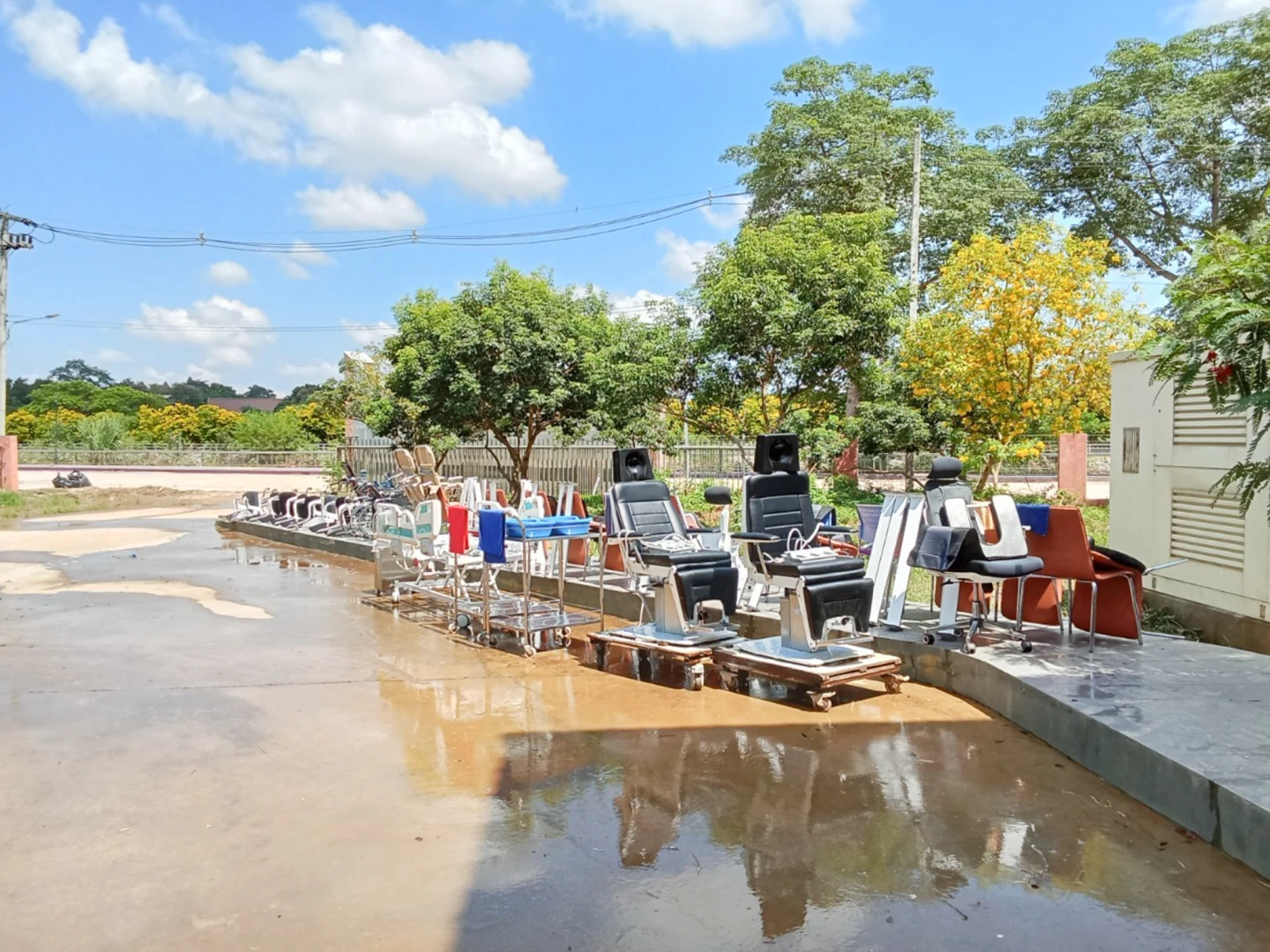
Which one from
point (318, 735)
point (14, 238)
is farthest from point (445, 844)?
point (14, 238)

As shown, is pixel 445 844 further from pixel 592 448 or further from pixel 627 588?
pixel 592 448

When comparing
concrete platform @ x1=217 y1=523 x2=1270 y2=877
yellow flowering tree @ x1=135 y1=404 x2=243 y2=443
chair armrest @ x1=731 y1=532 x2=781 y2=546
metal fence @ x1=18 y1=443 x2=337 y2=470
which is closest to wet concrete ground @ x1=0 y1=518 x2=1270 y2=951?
concrete platform @ x1=217 y1=523 x2=1270 y2=877

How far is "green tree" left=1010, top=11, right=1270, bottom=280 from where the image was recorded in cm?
2005

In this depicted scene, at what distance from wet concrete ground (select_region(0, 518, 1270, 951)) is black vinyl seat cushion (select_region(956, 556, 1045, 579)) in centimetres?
77

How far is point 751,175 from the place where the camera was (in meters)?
22.5

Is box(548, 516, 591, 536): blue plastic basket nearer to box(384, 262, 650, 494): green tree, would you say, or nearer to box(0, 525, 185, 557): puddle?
box(384, 262, 650, 494): green tree

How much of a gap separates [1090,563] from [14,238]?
1224 inches

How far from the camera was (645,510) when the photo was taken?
682 cm

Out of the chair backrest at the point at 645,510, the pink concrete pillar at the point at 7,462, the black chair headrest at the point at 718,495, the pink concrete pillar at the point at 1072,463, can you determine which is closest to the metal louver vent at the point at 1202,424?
the black chair headrest at the point at 718,495

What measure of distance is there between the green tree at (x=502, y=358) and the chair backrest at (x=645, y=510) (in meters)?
6.87

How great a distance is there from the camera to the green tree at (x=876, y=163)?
2091cm

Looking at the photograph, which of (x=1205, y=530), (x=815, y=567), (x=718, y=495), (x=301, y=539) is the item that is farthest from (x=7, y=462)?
(x=1205, y=530)

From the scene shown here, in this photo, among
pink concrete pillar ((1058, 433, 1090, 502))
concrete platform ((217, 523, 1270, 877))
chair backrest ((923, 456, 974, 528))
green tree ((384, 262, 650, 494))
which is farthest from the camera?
pink concrete pillar ((1058, 433, 1090, 502))

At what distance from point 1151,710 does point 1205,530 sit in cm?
273
